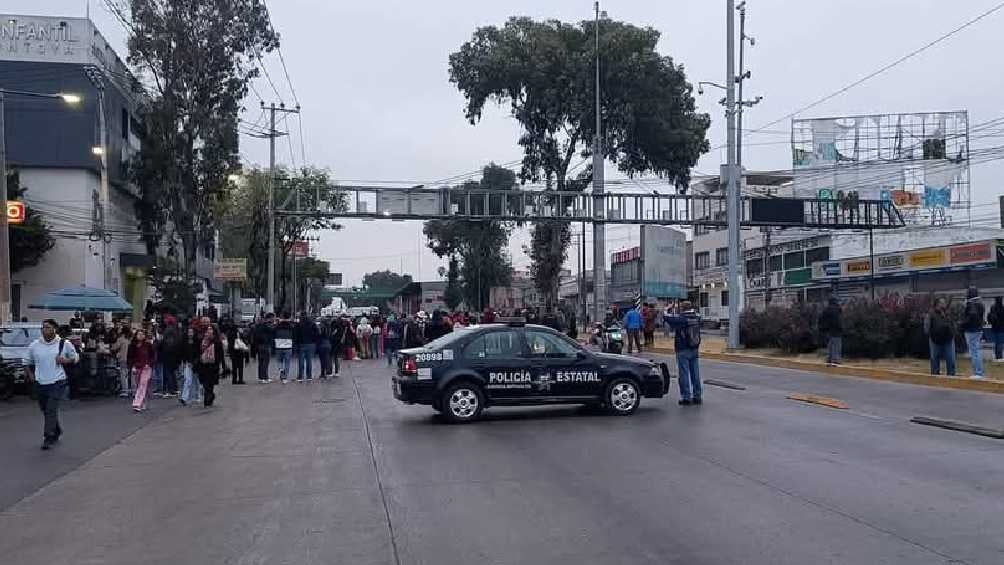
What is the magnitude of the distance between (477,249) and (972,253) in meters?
48.5

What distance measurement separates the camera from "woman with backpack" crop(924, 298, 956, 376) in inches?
786

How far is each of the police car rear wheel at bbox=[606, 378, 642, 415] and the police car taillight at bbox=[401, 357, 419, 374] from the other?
310cm

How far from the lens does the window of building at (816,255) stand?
210 ft

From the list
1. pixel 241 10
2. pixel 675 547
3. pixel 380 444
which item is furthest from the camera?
pixel 241 10

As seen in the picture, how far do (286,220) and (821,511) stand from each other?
52.8 m

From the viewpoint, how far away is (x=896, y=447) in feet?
39.6

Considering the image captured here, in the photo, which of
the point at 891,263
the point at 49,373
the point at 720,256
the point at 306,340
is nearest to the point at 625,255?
the point at 720,256

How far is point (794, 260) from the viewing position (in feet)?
226

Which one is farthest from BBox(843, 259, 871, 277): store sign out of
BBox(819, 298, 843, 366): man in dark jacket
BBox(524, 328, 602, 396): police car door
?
BBox(524, 328, 602, 396): police car door

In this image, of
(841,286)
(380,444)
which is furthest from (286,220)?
(380,444)

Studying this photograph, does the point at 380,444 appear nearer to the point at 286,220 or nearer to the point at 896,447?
the point at 896,447

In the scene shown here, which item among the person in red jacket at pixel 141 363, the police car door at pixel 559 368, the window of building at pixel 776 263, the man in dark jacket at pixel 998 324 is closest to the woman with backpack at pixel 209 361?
the person in red jacket at pixel 141 363

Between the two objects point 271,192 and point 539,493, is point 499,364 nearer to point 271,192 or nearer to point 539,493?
point 539,493

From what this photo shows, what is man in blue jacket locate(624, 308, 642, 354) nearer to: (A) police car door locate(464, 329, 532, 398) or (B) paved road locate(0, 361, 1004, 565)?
(B) paved road locate(0, 361, 1004, 565)
